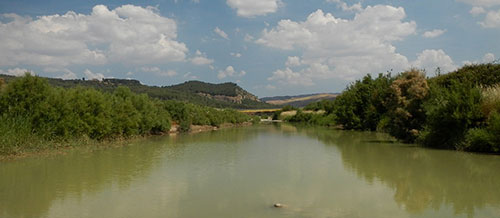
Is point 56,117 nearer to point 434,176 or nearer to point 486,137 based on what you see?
point 434,176

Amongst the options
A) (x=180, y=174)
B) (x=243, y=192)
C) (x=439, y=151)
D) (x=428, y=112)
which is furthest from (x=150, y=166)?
(x=428, y=112)

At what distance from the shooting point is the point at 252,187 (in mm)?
12555

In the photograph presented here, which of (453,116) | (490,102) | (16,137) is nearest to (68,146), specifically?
(16,137)

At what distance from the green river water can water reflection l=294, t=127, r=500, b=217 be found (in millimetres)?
31

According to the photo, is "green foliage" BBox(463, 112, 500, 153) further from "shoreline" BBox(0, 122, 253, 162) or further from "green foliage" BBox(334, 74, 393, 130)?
"green foliage" BBox(334, 74, 393, 130)

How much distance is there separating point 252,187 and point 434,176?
6809 mm

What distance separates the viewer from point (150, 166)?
58.1ft

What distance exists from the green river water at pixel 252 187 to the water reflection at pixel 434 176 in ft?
0.10

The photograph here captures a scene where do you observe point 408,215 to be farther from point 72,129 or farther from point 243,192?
point 72,129

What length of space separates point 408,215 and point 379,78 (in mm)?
48431

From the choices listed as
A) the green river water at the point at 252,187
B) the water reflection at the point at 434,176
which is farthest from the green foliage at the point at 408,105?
the green river water at the point at 252,187

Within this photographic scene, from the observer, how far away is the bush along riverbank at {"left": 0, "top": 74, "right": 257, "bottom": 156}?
2108 centimetres

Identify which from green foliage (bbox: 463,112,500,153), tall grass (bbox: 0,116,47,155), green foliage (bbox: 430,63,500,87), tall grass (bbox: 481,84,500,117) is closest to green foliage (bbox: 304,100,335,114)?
green foliage (bbox: 430,63,500,87)

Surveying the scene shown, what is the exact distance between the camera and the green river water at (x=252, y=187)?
9.65 metres
